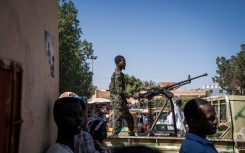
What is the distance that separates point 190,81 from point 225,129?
2081 mm

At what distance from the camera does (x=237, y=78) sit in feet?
83.1

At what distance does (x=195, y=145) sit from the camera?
197 cm

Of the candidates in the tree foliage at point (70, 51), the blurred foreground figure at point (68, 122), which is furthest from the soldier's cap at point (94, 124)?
the tree foliage at point (70, 51)

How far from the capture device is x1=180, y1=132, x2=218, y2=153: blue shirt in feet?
6.37

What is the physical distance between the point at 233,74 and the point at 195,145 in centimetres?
2506

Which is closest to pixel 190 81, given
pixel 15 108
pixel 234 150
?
pixel 234 150

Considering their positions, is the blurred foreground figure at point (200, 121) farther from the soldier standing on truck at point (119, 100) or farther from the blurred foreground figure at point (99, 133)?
the soldier standing on truck at point (119, 100)

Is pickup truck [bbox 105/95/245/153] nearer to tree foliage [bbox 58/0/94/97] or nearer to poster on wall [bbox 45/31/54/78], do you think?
poster on wall [bbox 45/31/54/78]

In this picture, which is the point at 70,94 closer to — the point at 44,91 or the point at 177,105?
the point at 44,91

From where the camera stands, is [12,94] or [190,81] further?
[190,81]

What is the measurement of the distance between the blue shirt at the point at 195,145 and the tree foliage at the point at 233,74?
24.1 meters

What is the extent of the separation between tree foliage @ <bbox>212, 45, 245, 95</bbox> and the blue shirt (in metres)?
24.1

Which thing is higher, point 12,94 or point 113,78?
point 113,78

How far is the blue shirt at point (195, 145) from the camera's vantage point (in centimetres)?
194
